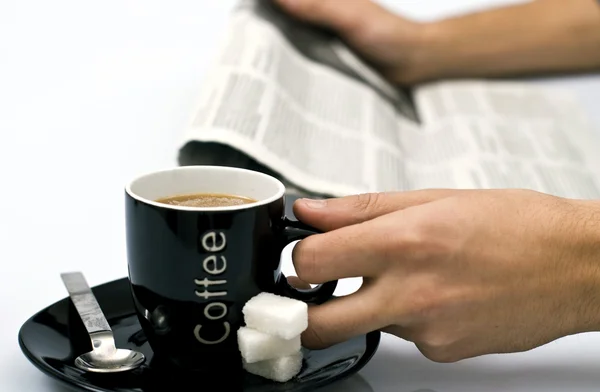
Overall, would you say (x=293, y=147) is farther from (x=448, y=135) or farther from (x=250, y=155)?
(x=448, y=135)

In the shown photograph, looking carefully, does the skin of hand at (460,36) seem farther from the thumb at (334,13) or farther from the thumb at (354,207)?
the thumb at (354,207)

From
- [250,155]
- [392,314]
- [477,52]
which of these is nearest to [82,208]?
[250,155]

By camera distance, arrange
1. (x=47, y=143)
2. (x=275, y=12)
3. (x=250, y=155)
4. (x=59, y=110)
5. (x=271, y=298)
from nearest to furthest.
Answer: (x=271, y=298) → (x=250, y=155) → (x=47, y=143) → (x=59, y=110) → (x=275, y=12)

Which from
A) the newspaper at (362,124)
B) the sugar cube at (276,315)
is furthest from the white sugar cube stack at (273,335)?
the newspaper at (362,124)

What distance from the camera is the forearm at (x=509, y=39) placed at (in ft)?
4.55

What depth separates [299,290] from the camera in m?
0.54

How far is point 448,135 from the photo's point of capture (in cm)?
111

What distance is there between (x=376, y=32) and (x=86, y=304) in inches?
36.9

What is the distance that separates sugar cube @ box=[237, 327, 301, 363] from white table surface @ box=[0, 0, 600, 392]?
0.07 metres

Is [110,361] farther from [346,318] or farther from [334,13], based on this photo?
[334,13]

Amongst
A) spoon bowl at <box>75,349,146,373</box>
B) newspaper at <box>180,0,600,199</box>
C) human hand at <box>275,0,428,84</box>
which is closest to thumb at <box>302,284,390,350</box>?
spoon bowl at <box>75,349,146,373</box>

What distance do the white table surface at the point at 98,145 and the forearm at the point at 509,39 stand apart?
65mm

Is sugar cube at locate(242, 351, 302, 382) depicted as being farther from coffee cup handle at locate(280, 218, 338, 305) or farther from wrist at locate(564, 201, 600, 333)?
wrist at locate(564, 201, 600, 333)

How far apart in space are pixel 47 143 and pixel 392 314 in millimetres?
672
